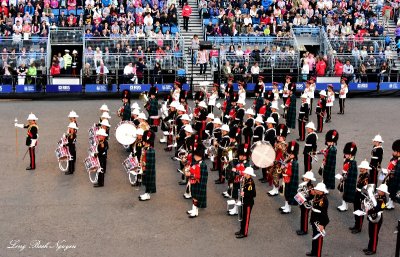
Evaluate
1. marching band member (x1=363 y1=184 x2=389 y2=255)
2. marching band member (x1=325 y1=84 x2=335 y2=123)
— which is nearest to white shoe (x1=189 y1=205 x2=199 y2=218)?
marching band member (x1=363 y1=184 x2=389 y2=255)

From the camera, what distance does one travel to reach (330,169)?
19031 mm

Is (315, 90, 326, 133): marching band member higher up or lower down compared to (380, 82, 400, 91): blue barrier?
lower down

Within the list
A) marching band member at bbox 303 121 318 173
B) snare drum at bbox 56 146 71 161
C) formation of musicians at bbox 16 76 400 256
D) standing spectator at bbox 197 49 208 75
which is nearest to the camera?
formation of musicians at bbox 16 76 400 256

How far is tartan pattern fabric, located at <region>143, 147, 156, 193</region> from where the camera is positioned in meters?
18.5

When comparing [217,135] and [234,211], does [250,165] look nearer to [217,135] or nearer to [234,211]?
[217,135]

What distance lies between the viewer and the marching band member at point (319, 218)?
15.2 m

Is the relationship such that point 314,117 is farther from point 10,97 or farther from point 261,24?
point 10,97

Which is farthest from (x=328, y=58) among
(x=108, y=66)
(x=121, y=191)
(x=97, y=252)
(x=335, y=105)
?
(x=97, y=252)

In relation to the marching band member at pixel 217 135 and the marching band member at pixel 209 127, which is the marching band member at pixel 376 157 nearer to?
the marching band member at pixel 217 135

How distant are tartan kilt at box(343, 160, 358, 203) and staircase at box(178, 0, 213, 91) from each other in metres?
14.1

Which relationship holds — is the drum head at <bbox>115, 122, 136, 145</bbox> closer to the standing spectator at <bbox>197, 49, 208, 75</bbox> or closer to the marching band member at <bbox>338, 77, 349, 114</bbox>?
the marching band member at <bbox>338, 77, 349, 114</bbox>

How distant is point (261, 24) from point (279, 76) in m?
3.87

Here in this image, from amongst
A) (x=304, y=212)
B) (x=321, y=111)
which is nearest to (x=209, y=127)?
(x=321, y=111)

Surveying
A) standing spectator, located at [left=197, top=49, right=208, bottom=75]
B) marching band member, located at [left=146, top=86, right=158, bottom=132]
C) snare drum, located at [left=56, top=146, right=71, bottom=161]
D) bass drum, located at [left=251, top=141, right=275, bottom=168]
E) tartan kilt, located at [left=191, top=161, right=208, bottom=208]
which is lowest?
tartan kilt, located at [left=191, top=161, right=208, bottom=208]
